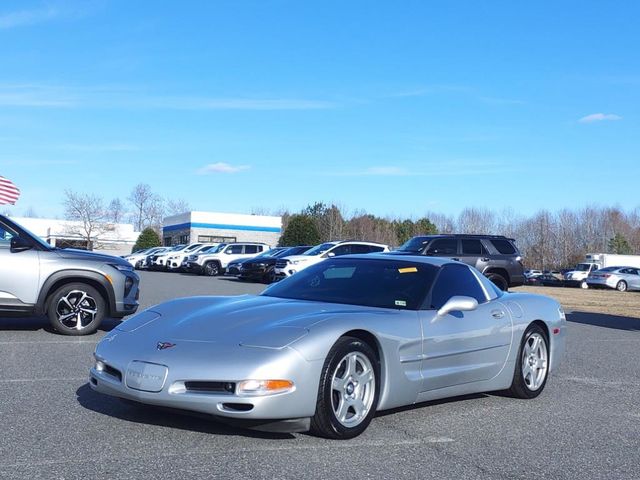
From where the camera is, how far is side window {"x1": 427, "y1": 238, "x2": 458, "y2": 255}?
20.2m

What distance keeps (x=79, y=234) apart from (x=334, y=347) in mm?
72708

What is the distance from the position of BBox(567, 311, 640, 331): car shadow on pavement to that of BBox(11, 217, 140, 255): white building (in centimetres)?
6011

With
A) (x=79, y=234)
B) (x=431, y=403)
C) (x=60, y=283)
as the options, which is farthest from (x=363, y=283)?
(x=79, y=234)


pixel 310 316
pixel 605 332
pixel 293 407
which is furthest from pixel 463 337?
pixel 605 332

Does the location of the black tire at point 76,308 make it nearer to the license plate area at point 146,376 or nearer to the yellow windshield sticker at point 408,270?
the yellow windshield sticker at point 408,270

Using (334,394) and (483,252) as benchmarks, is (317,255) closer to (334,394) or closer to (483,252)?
(483,252)

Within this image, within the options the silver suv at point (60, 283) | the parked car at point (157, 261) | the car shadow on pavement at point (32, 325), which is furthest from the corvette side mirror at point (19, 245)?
the parked car at point (157, 261)

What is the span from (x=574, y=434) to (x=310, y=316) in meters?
2.21

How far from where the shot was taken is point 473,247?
20.4 m

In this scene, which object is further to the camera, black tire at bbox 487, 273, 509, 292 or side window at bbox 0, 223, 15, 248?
black tire at bbox 487, 273, 509, 292

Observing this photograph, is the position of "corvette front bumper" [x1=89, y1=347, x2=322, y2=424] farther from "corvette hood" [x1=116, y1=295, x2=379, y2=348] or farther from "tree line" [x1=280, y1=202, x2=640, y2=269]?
"tree line" [x1=280, y1=202, x2=640, y2=269]

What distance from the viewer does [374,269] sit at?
21.8 ft

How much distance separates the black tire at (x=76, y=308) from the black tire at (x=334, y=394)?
5.98 meters

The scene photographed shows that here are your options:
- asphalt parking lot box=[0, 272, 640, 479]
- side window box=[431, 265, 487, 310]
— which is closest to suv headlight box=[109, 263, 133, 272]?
asphalt parking lot box=[0, 272, 640, 479]
